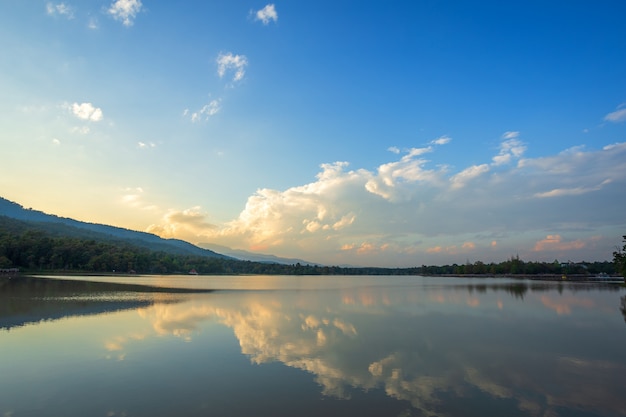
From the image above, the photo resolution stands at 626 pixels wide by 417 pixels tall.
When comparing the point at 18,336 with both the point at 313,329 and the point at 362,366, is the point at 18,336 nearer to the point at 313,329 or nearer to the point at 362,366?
the point at 313,329

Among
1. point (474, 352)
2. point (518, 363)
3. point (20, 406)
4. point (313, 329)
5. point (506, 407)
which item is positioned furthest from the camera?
point (313, 329)

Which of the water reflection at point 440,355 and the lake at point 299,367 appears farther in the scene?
the water reflection at point 440,355

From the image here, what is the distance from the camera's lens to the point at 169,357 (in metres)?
15.0

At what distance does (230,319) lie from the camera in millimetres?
25781

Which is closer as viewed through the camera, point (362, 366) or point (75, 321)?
point (362, 366)

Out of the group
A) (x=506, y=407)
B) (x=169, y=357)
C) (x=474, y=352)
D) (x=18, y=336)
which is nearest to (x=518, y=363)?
(x=474, y=352)

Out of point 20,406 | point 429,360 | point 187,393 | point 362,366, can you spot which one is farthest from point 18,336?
point 429,360

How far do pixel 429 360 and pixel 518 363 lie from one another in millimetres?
3656

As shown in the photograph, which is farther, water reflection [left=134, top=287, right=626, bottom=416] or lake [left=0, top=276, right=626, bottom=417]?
water reflection [left=134, top=287, right=626, bottom=416]

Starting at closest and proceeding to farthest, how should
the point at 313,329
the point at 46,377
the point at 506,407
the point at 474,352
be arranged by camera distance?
the point at 506,407 < the point at 46,377 < the point at 474,352 < the point at 313,329

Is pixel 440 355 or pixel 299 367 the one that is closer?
pixel 299 367

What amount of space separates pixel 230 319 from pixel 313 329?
6838 mm

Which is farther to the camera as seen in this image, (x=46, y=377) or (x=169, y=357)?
(x=169, y=357)

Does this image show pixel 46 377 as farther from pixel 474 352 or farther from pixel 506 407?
pixel 474 352
